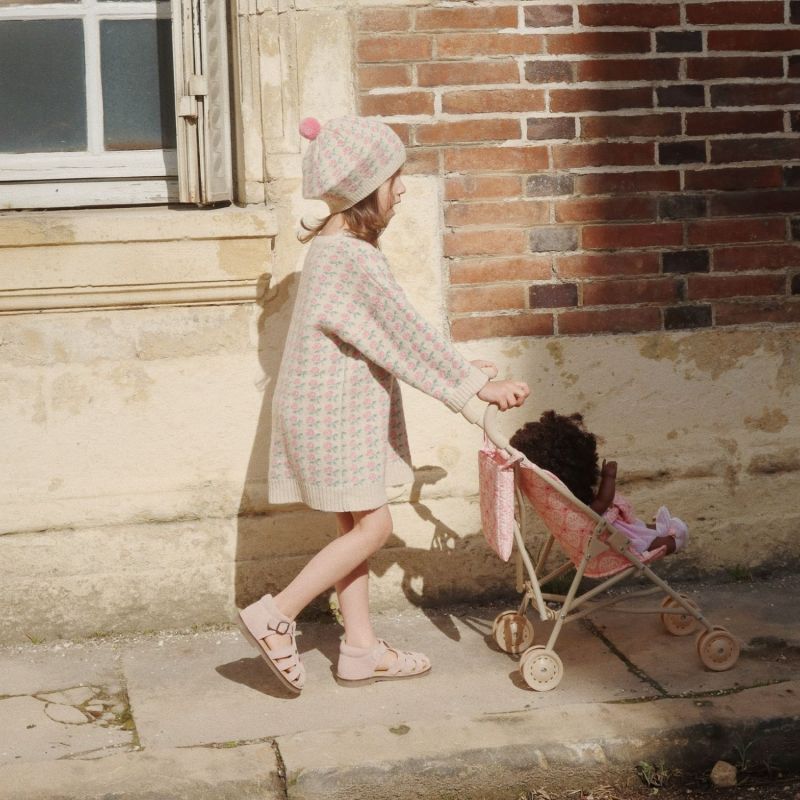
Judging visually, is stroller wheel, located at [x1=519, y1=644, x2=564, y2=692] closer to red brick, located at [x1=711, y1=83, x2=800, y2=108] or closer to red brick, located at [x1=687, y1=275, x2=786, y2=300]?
red brick, located at [x1=687, y1=275, x2=786, y2=300]

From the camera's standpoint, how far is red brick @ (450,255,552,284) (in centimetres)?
432

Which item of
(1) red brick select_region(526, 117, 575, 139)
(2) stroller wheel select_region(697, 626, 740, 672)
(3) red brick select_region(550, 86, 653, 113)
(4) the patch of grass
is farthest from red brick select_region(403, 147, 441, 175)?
(4) the patch of grass

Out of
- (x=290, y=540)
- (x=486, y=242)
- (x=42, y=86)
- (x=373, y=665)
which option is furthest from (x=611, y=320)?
(x=42, y=86)

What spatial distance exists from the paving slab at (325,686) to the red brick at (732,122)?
1.74 metres

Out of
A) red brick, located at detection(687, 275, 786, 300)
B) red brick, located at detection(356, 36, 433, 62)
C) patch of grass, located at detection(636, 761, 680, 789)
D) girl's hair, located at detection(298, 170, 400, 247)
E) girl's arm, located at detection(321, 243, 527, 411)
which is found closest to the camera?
patch of grass, located at detection(636, 761, 680, 789)

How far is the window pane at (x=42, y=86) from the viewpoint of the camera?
14.0 feet

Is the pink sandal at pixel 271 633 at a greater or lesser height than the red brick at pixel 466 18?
lesser

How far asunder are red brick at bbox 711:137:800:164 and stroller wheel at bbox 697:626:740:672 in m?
1.63

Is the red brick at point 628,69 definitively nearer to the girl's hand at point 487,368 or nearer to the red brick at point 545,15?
the red brick at point 545,15

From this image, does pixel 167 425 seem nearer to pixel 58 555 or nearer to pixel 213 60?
pixel 58 555

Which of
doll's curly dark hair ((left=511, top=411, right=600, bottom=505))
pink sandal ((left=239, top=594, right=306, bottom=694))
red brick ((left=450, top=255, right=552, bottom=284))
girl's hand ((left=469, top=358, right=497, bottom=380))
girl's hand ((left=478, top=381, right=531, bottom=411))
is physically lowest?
pink sandal ((left=239, top=594, right=306, bottom=694))

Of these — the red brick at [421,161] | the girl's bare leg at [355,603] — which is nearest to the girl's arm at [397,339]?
the girl's bare leg at [355,603]

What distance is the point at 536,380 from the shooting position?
4.44 m

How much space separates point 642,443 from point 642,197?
0.85m
